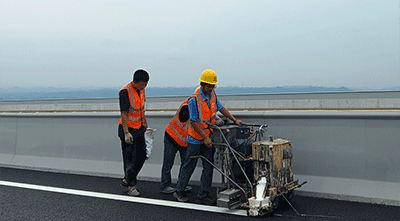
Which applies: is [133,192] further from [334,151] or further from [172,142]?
[334,151]

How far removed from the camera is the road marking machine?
198 inches

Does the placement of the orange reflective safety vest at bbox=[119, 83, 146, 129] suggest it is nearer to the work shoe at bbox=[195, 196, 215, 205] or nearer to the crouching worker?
the crouching worker

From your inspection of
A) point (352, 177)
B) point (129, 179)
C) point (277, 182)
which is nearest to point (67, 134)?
point (129, 179)

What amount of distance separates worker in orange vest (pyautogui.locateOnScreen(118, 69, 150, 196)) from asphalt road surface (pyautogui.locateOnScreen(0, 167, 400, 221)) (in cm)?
39

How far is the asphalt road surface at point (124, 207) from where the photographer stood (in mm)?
4961

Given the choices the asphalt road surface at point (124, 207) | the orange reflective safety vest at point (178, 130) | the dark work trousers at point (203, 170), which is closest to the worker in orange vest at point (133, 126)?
the asphalt road surface at point (124, 207)

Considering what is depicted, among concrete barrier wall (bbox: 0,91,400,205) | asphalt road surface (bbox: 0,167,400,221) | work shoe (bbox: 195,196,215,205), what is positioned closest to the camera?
asphalt road surface (bbox: 0,167,400,221)

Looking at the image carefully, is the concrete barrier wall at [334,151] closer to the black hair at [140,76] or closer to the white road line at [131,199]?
the white road line at [131,199]

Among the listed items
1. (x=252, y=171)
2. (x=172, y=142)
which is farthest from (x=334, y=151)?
(x=172, y=142)

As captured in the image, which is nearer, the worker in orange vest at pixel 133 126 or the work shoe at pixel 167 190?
the worker in orange vest at pixel 133 126

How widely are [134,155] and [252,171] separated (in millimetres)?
2072

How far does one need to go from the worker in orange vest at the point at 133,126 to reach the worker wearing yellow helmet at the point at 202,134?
2.97ft

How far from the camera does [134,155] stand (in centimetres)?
644

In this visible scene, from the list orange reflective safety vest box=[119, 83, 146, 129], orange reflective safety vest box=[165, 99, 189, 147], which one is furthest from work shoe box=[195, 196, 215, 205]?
orange reflective safety vest box=[119, 83, 146, 129]
